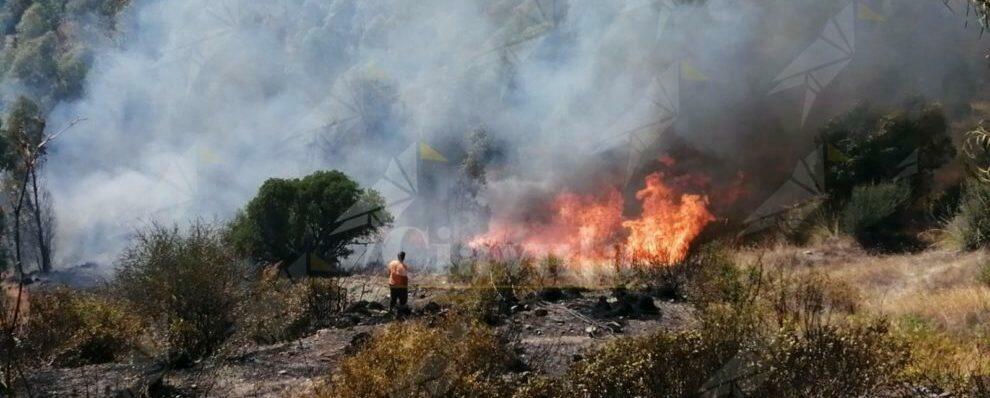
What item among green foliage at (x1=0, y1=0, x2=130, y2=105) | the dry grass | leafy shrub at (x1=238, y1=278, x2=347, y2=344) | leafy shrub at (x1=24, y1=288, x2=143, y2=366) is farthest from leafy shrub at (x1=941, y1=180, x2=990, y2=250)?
green foliage at (x1=0, y1=0, x2=130, y2=105)

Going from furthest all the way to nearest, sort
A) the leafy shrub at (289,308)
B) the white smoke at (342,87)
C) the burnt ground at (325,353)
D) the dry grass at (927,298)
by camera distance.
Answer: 1. the white smoke at (342,87)
2. the leafy shrub at (289,308)
3. the burnt ground at (325,353)
4. the dry grass at (927,298)

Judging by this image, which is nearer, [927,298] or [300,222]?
[927,298]

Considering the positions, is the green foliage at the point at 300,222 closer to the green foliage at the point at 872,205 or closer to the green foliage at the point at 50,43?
the green foliage at the point at 872,205

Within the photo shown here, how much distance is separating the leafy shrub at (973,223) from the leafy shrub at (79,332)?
17.8 m

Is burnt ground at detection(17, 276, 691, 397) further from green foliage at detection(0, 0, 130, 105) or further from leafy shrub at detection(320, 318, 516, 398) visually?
green foliage at detection(0, 0, 130, 105)

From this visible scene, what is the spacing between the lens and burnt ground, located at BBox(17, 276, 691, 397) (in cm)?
840

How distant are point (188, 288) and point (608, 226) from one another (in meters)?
18.6

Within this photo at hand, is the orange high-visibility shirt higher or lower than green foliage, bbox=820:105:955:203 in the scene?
lower

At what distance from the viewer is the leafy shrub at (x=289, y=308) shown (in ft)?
40.0

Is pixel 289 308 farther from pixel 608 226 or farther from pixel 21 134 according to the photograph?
pixel 608 226

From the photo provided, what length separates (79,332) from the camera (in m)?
10.9

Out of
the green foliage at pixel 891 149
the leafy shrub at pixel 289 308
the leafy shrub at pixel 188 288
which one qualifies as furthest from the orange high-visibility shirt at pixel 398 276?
the green foliage at pixel 891 149

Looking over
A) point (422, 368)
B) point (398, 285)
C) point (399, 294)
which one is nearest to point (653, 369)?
point (422, 368)

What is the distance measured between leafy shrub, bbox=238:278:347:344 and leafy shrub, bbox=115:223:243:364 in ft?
1.58
